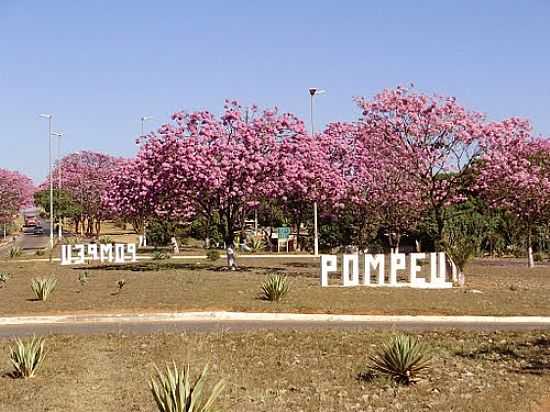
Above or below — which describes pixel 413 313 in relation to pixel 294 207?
below

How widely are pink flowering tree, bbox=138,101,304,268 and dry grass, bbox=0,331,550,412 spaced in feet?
53.9

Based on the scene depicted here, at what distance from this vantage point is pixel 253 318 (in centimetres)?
1833

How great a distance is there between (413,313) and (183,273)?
45.1 feet

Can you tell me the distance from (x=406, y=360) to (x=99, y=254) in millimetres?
33600

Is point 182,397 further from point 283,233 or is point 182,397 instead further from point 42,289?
point 283,233

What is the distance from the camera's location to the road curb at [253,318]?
1788 centimetres

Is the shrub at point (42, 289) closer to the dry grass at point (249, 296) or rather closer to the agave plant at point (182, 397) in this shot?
the dry grass at point (249, 296)

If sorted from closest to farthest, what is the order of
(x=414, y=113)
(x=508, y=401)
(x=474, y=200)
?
(x=508, y=401), (x=414, y=113), (x=474, y=200)

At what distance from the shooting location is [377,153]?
31891 mm

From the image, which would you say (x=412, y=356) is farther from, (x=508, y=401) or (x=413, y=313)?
(x=413, y=313)

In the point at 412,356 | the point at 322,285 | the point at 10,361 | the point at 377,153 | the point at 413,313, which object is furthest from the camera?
the point at 377,153

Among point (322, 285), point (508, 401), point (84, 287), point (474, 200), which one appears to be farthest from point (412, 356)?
point (474, 200)

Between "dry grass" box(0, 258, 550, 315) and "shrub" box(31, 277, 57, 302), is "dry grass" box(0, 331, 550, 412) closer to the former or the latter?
"dry grass" box(0, 258, 550, 315)

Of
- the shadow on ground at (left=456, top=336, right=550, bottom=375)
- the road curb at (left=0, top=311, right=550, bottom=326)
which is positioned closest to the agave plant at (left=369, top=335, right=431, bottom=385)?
the shadow on ground at (left=456, top=336, right=550, bottom=375)
